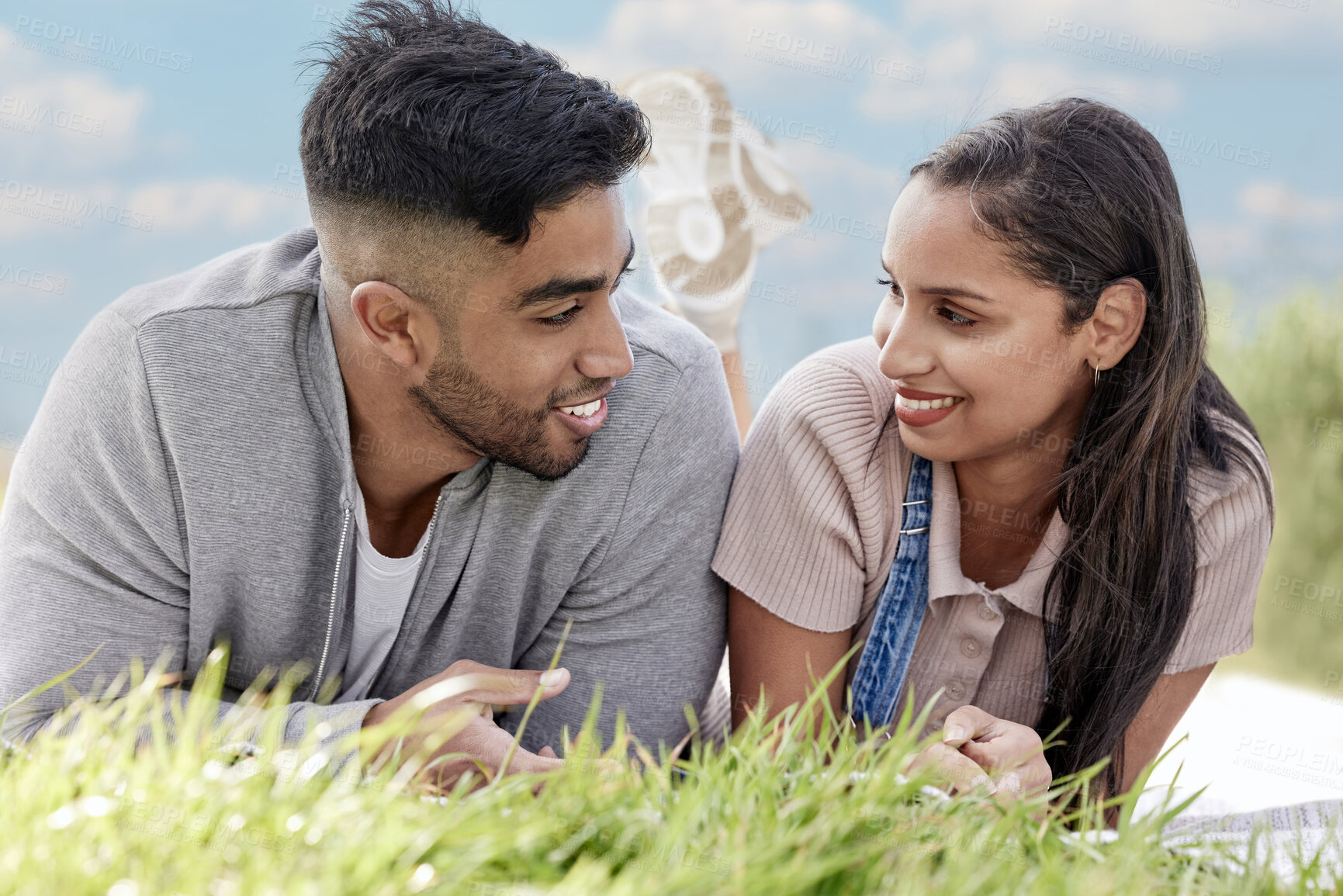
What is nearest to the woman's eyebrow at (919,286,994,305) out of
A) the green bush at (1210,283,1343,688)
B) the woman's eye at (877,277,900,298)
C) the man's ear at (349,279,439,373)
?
the woman's eye at (877,277,900,298)

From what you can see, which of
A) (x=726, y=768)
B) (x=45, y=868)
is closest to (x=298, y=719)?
(x=726, y=768)

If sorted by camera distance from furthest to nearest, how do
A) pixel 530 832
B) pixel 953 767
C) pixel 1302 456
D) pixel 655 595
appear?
pixel 1302 456, pixel 655 595, pixel 953 767, pixel 530 832

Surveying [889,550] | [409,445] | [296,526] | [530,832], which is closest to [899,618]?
[889,550]

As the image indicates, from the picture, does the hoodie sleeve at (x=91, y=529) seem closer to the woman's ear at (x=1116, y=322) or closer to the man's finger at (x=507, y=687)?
the man's finger at (x=507, y=687)

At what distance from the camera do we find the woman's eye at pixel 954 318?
6.33 feet

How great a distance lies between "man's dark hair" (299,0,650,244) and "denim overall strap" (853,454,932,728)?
844mm

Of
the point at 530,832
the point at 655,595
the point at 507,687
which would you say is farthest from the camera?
the point at 655,595

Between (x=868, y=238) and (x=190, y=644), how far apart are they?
5.62 feet

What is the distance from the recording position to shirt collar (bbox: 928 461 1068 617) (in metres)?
2.07

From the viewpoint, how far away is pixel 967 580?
2088 millimetres

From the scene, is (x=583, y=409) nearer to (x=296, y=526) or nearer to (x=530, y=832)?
(x=296, y=526)

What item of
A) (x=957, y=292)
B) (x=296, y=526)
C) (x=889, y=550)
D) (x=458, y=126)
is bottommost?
(x=296, y=526)

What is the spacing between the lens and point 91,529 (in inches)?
73.8

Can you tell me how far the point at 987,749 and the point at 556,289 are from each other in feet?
3.36
